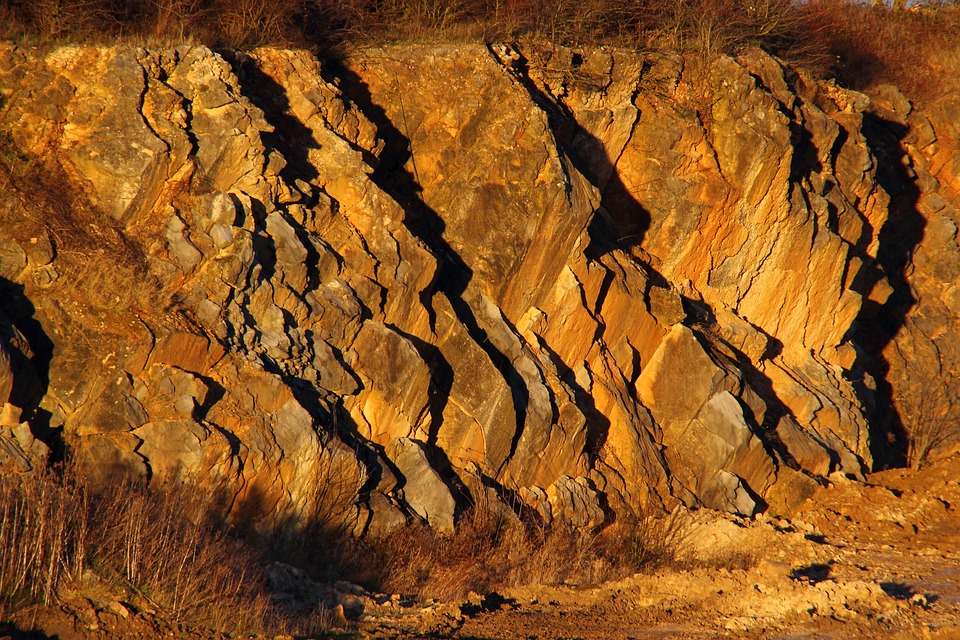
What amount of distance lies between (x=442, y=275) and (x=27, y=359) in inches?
179

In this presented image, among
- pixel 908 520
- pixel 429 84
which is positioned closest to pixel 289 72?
pixel 429 84

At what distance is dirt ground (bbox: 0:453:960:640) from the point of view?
6.47m

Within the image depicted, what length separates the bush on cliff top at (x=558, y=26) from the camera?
914 centimetres

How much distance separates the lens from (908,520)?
38.6 feet

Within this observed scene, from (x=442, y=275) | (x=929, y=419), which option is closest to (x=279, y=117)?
(x=442, y=275)

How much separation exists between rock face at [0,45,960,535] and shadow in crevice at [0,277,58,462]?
0.16 ft

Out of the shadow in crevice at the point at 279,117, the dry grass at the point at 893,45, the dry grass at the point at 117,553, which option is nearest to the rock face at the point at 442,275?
the shadow in crevice at the point at 279,117

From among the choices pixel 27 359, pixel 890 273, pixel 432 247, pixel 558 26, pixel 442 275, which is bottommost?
pixel 27 359

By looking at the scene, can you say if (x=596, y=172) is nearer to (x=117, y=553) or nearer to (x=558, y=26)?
(x=558, y=26)

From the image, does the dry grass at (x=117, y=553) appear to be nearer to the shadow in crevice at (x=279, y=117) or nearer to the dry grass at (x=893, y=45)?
the shadow in crevice at (x=279, y=117)

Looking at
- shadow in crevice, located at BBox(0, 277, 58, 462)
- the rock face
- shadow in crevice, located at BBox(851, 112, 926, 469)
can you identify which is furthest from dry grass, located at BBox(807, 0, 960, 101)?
shadow in crevice, located at BBox(0, 277, 58, 462)

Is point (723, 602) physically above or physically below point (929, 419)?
below

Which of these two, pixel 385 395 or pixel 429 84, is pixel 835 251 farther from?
pixel 385 395

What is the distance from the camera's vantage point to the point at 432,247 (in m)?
10.1
